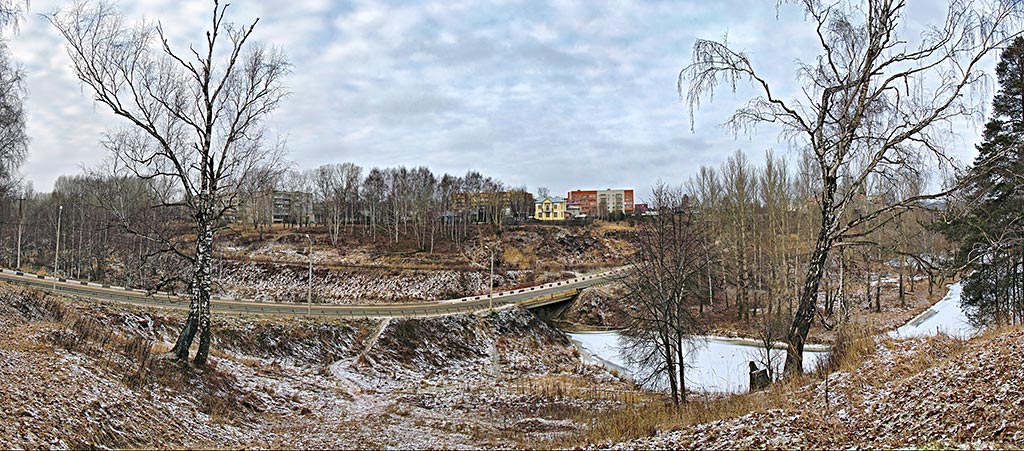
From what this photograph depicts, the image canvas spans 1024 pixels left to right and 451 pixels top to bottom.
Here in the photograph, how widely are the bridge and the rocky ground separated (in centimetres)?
365

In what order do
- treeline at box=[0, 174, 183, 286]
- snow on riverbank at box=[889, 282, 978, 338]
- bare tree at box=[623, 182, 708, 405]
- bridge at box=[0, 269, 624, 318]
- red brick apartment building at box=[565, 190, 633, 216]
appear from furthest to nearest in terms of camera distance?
red brick apartment building at box=[565, 190, 633, 216] → treeline at box=[0, 174, 183, 286] → snow on riverbank at box=[889, 282, 978, 338] → bridge at box=[0, 269, 624, 318] → bare tree at box=[623, 182, 708, 405]

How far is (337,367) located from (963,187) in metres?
21.5

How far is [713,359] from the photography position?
88.2 ft

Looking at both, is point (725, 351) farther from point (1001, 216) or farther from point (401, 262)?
point (401, 262)

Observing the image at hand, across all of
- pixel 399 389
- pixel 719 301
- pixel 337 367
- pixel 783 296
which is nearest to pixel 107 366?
pixel 399 389

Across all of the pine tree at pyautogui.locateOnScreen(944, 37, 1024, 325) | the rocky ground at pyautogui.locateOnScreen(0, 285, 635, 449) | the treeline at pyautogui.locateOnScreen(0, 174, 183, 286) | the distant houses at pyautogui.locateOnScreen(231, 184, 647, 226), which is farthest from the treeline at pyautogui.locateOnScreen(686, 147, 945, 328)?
the treeline at pyautogui.locateOnScreen(0, 174, 183, 286)

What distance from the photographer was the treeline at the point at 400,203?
252 ft

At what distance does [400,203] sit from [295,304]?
45823 millimetres

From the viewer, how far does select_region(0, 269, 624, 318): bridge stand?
2809cm

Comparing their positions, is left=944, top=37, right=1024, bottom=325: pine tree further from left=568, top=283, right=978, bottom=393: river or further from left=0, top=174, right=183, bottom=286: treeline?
left=0, top=174, right=183, bottom=286: treeline

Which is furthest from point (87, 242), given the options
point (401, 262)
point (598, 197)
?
point (598, 197)

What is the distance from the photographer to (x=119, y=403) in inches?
376

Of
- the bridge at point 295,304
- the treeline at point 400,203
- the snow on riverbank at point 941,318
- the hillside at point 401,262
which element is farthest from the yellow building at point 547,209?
the snow on riverbank at point 941,318

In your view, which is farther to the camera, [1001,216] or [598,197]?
[598,197]
